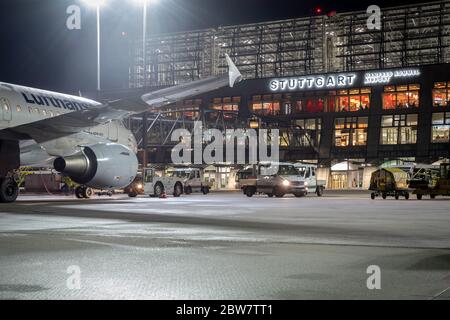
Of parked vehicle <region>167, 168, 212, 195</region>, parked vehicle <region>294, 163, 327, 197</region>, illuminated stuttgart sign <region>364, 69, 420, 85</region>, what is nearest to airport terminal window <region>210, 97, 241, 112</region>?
illuminated stuttgart sign <region>364, 69, 420, 85</region>

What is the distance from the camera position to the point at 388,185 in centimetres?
3691

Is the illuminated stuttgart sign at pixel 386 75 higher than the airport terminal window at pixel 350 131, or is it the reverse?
the illuminated stuttgart sign at pixel 386 75

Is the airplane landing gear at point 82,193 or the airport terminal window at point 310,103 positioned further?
the airport terminal window at point 310,103

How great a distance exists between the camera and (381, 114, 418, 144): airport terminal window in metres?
72.0

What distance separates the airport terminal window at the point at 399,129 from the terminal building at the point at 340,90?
0.12 m

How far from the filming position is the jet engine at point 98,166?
21.7m

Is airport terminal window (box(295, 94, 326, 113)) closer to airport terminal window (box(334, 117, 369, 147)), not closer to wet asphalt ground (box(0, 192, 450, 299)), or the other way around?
airport terminal window (box(334, 117, 369, 147))

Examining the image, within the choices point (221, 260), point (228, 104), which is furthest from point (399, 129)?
point (221, 260)

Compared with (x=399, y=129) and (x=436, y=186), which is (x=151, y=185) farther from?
(x=399, y=129)

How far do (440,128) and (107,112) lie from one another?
58172 millimetres

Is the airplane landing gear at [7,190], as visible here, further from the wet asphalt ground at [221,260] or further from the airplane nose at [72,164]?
the wet asphalt ground at [221,260]

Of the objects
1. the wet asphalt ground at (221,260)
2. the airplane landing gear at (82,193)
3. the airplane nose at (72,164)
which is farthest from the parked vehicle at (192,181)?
the wet asphalt ground at (221,260)

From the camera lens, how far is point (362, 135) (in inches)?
2940
